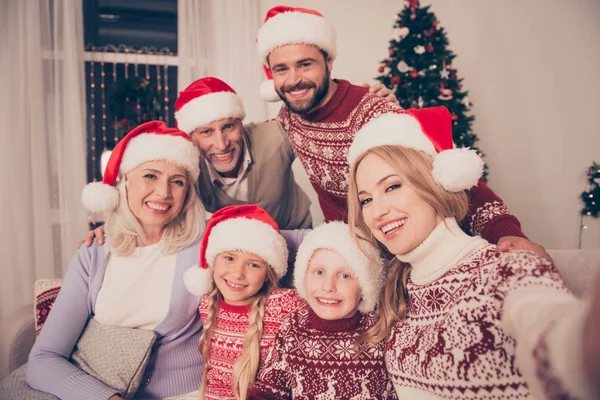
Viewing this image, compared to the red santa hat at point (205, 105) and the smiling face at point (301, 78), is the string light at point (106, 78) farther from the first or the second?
the smiling face at point (301, 78)

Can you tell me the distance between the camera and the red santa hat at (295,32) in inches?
84.2

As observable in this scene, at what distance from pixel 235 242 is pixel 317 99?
34.0 inches

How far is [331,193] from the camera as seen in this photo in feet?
7.20

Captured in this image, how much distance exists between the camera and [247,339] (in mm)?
1726

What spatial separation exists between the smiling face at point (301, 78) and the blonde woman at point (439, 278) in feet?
2.24

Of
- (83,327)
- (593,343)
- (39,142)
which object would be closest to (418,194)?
(593,343)

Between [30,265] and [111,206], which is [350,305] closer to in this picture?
[111,206]

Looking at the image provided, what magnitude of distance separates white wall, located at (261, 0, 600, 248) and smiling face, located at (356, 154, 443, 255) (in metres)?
3.28

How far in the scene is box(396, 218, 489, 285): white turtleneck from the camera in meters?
1.26

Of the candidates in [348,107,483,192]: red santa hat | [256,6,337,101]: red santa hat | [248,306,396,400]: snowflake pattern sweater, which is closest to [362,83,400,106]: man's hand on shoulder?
[256,6,337,101]: red santa hat

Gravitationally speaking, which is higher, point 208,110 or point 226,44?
point 226,44

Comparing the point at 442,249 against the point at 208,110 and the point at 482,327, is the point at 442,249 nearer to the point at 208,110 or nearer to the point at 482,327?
the point at 482,327

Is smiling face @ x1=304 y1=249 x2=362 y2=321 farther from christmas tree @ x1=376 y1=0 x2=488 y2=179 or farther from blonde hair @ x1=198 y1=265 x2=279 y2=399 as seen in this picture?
christmas tree @ x1=376 y1=0 x2=488 y2=179

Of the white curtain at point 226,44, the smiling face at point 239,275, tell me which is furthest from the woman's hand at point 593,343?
the white curtain at point 226,44
